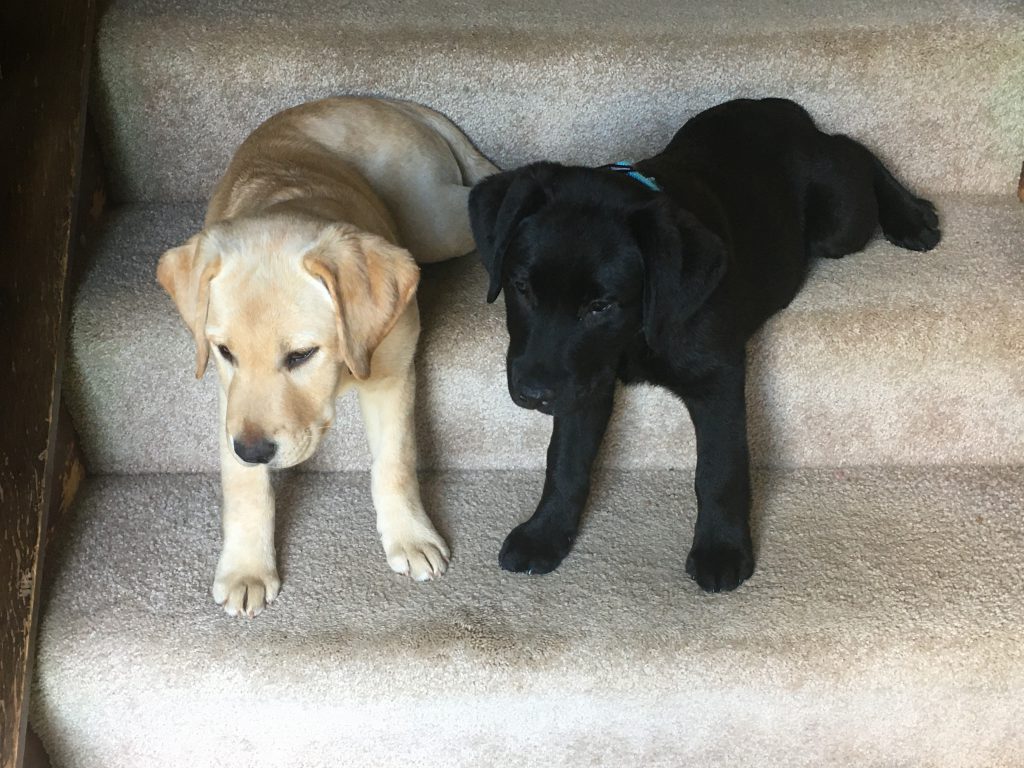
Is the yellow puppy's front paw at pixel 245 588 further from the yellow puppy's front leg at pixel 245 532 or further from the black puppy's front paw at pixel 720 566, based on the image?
the black puppy's front paw at pixel 720 566

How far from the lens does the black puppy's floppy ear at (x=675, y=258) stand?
1.56 m

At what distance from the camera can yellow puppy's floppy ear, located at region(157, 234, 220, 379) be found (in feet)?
5.08

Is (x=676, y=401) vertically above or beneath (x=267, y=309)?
beneath

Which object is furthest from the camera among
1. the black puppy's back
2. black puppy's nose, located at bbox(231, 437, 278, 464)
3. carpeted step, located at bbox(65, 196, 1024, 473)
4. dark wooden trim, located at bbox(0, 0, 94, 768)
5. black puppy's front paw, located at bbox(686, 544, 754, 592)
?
carpeted step, located at bbox(65, 196, 1024, 473)

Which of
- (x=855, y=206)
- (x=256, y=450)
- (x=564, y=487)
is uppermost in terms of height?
(x=855, y=206)

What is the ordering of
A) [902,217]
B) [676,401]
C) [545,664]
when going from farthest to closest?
1. [902,217]
2. [676,401]
3. [545,664]

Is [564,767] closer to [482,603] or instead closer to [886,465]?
[482,603]

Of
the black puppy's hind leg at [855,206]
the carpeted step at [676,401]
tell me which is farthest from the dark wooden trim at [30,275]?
the black puppy's hind leg at [855,206]

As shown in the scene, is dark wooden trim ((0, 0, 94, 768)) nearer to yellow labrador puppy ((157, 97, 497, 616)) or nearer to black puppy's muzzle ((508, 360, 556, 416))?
yellow labrador puppy ((157, 97, 497, 616))

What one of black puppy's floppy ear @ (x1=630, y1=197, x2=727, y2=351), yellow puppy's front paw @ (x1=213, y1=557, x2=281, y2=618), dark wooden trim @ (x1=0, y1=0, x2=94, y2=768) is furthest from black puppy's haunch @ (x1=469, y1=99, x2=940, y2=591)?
dark wooden trim @ (x1=0, y1=0, x2=94, y2=768)

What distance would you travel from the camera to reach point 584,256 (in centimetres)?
160

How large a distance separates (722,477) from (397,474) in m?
0.61

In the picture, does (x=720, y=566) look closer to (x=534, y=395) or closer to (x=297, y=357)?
(x=534, y=395)

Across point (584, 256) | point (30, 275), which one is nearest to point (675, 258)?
point (584, 256)
